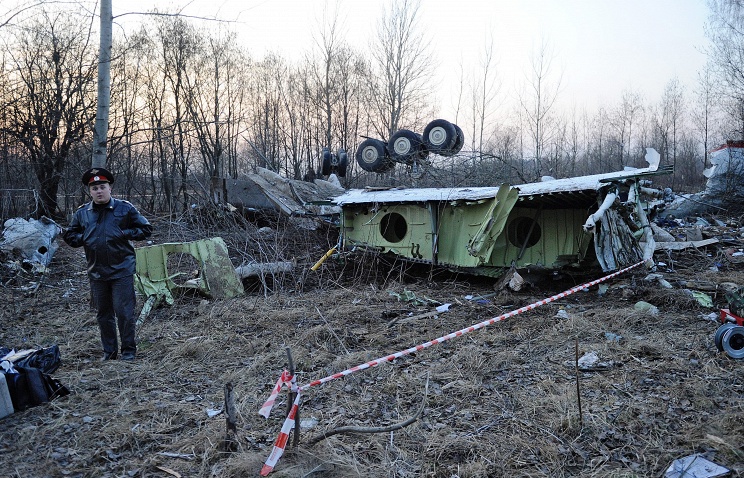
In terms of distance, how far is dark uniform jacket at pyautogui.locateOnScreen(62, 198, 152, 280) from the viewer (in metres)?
4.64

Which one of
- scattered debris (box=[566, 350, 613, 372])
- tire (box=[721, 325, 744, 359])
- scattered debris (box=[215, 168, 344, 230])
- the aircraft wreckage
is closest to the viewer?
tire (box=[721, 325, 744, 359])

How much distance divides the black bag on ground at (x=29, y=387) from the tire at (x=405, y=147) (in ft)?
38.1

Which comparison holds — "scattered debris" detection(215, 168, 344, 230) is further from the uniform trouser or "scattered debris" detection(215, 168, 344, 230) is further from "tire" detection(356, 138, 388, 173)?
the uniform trouser

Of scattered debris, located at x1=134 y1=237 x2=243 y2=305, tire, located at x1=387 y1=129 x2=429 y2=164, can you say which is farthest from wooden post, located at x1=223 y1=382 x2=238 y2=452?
tire, located at x1=387 y1=129 x2=429 y2=164

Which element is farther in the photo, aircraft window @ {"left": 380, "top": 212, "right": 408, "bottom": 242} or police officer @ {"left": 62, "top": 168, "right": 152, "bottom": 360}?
aircraft window @ {"left": 380, "top": 212, "right": 408, "bottom": 242}

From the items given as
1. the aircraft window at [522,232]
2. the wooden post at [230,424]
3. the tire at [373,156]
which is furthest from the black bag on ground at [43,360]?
the tire at [373,156]

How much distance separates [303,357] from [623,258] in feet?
19.6

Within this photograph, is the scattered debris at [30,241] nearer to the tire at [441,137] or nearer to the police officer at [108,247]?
the police officer at [108,247]

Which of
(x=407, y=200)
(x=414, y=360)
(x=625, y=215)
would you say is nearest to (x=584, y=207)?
(x=625, y=215)

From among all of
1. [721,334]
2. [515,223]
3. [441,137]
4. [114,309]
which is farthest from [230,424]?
[441,137]

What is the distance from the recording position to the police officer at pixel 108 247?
15.2 ft

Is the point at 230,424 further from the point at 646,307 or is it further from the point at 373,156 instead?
the point at 373,156

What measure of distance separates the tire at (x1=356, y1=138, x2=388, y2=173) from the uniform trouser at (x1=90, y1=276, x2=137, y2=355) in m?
10.9

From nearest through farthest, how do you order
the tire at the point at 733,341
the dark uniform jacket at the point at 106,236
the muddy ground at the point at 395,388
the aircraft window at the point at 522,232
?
the muddy ground at the point at 395,388 → the tire at the point at 733,341 → the dark uniform jacket at the point at 106,236 → the aircraft window at the point at 522,232
